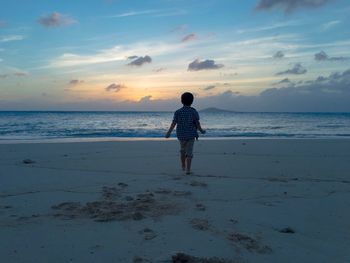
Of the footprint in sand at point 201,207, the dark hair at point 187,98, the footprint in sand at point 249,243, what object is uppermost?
the dark hair at point 187,98

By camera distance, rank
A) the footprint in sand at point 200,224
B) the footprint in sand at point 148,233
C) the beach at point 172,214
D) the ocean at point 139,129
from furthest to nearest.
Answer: the ocean at point 139,129, the footprint in sand at point 200,224, the footprint in sand at point 148,233, the beach at point 172,214

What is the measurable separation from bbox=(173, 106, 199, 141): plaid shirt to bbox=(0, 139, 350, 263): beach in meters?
0.83

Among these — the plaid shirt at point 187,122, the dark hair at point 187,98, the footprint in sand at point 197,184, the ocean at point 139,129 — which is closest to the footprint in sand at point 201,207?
the footprint in sand at point 197,184

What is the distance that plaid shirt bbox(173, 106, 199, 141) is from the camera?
7.66 m

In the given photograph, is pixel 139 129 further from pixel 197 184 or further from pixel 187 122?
pixel 197 184

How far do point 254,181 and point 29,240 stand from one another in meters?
4.31

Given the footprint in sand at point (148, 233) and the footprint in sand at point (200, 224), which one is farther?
the footprint in sand at point (200, 224)

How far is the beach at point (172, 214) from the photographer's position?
3.26 metres

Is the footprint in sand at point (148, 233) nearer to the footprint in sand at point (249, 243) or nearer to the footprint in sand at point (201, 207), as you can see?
the footprint in sand at point (249, 243)

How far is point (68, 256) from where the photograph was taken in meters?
3.13

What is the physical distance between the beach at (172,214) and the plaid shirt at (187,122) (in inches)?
32.9

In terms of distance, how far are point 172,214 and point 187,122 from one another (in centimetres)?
354

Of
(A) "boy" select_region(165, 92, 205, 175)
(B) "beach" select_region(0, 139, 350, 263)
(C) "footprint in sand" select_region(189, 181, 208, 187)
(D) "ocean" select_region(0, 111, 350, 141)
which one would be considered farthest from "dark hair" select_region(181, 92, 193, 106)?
(D) "ocean" select_region(0, 111, 350, 141)

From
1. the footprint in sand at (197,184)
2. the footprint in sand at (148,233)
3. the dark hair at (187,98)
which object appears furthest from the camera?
the dark hair at (187,98)
